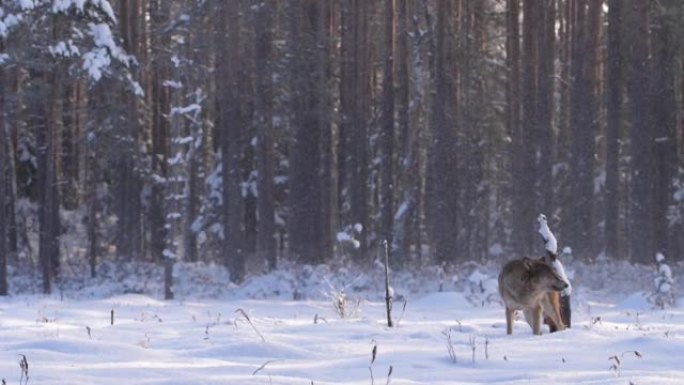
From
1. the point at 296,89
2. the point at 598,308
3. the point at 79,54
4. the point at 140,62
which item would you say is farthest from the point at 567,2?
the point at 598,308

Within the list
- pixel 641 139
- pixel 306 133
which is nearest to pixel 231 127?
pixel 306 133

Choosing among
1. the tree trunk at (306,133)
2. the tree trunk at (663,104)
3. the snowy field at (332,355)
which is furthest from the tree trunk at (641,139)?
the snowy field at (332,355)

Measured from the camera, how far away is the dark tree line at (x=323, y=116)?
28344 mm

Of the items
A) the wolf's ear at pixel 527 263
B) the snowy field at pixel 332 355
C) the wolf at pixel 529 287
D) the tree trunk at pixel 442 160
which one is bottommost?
the snowy field at pixel 332 355

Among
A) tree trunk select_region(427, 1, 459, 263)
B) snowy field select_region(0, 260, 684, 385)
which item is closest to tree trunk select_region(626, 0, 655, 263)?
tree trunk select_region(427, 1, 459, 263)

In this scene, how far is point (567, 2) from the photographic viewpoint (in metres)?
39.3

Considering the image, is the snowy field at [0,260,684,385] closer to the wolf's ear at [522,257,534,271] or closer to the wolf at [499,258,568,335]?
the wolf at [499,258,568,335]

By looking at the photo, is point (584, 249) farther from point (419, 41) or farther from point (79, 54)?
point (79, 54)

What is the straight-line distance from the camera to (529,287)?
9906 millimetres

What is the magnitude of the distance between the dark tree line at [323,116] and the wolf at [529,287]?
15.1 metres

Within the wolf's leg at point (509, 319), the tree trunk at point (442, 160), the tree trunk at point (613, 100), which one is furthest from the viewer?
the tree trunk at point (442, 160)

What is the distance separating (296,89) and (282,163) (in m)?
7.43

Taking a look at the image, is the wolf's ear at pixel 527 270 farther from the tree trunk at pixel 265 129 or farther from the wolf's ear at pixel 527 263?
the tree trunk at pixel 265 129

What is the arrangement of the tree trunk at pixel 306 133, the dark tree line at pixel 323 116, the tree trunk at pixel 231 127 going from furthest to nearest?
the tree trunk at pixel 306 133
the tree trunk at pixel 231 127
the dark tree line at pixel 323 116
